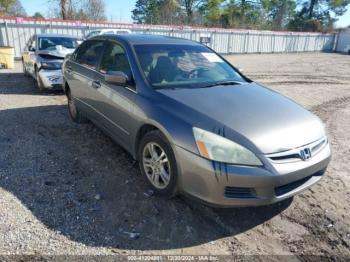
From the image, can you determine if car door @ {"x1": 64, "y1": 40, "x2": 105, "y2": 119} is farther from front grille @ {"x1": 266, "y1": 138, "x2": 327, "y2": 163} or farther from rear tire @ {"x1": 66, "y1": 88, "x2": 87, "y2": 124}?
front grille @ {"x1": 266, "y1": 138, "x2": 327, "y2": 163}

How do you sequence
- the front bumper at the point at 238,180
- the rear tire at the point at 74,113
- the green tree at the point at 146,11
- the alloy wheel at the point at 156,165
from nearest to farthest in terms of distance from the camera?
the front bumper at the point at 238,180 < the alloy wheel at the point at 156,165 < the rear tire at the point at 74,113 < the green tree at the point at 146,11

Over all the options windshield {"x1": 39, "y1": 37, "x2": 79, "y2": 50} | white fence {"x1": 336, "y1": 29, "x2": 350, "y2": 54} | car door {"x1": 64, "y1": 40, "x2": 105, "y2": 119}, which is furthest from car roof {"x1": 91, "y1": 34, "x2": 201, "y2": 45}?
white fence {"x1": 336, "y1": 29, "x2": 350, "y2": 54}

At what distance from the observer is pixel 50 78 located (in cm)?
787

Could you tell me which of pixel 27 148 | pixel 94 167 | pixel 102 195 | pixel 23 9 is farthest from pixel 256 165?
pixel 23 9

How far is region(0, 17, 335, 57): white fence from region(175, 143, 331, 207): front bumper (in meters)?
17.0

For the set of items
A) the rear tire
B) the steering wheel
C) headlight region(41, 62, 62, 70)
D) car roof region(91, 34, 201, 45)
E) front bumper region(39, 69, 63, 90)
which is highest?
car roof region(91, 34, 201, 45)

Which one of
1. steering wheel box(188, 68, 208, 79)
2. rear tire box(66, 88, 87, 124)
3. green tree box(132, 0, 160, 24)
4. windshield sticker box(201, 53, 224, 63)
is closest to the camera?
steering wheel box(188, 68, 208, 79)

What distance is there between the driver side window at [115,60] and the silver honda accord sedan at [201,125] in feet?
0.05

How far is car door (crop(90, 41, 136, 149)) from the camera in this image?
359 cm

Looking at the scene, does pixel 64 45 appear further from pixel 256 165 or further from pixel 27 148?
pixel 256 165

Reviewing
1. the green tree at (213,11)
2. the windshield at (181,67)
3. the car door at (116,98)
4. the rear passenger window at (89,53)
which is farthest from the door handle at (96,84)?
the green tree at (213,11)

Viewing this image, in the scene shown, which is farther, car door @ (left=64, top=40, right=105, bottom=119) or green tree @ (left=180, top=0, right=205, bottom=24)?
green tree @ (left=180, top=0, right=205, bottom=24)

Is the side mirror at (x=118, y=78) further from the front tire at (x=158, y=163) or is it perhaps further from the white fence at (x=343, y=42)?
the white fence at (x=343, y=42)

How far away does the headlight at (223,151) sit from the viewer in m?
2.56
